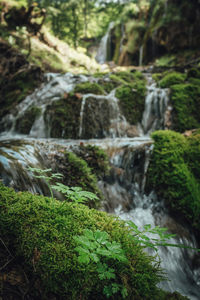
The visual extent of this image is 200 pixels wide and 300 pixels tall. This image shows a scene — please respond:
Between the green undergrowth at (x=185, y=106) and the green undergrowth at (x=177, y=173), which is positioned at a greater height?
the green undergrowth at (x=185, y=106)

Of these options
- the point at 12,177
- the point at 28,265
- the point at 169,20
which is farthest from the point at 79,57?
the point at 28,265

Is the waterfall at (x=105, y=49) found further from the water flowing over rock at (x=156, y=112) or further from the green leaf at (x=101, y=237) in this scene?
the green leaf at (x=101, y=237)

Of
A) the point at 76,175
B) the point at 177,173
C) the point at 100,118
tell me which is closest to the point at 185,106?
the point at 100,118

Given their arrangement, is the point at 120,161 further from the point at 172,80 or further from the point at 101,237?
the point at 172,80

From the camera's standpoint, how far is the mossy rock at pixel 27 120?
22.9 feet

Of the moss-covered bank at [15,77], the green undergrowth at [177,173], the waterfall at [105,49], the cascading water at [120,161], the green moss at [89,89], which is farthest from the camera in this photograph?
the waterfall at [105,49]

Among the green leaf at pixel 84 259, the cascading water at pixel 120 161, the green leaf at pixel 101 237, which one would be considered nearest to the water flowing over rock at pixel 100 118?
the cascading water at pixel 120 161

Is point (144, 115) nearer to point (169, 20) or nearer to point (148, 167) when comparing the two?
point (148, 167)

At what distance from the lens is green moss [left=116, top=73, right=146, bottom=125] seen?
290 inches

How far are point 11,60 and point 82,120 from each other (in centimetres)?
671

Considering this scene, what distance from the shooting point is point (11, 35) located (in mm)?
14406

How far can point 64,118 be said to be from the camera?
6.57 metres

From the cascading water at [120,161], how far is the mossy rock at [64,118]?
197 mm

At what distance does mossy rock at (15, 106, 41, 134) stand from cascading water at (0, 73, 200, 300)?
0.70ft
